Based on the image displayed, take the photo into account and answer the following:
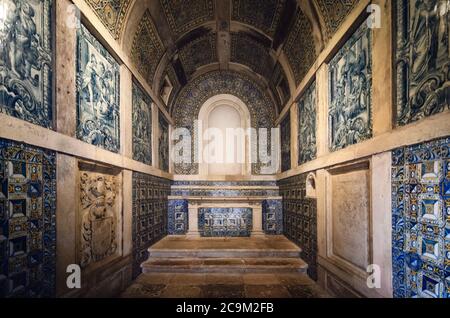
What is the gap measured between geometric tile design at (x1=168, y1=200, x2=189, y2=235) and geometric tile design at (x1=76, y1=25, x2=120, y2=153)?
3.95 m

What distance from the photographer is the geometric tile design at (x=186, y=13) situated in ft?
18.4

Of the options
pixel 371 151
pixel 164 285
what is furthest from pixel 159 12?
pixel 164 285

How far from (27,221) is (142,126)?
3604 mm

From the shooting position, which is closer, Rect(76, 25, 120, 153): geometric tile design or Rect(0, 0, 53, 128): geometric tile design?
Rect(0, 0, 53, 128): geometric tile design

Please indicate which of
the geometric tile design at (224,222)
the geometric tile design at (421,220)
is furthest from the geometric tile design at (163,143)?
the geometric tile design at (421,220)

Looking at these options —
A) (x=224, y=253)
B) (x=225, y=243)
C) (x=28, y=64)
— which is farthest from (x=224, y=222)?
(x=28, y=64)

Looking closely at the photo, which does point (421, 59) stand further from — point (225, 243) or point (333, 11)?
point (225, 243)

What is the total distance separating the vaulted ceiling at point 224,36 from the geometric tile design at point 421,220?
2.55 m

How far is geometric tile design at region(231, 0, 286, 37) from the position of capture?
560 centimetres

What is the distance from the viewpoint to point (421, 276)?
2.32 meters

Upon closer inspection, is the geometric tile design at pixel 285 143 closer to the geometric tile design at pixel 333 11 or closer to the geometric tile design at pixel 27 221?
the geometric tile design at pixel 333 11

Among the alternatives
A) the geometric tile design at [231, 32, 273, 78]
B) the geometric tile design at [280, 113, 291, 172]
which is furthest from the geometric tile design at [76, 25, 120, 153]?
the geometric tile design at [280, 113, 291, 172]

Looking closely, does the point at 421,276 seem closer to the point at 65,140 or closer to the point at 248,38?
the point at 65,140

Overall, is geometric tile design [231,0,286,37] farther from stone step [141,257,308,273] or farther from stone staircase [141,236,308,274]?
stone step [141,257,308,273]
